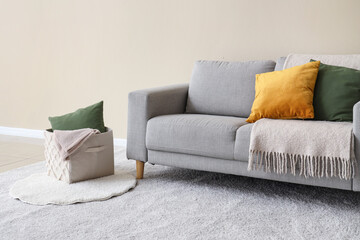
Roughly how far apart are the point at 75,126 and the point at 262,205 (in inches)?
51.0

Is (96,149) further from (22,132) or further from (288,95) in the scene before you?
(22,132)

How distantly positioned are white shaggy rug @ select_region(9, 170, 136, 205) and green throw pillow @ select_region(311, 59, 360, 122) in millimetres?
1223

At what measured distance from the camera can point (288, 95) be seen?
8.48ft

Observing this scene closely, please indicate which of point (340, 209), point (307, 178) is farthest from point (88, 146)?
point (340, 209)

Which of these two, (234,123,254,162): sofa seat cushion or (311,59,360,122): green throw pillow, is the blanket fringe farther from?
(311,59,360,122): green throw pillow

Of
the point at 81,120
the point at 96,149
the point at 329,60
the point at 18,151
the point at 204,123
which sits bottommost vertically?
the point at 18,151

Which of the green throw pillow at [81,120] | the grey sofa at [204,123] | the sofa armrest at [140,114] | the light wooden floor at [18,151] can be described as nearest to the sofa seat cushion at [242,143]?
the grey sofa at [204,123]

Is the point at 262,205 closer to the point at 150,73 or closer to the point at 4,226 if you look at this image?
the point at 4,226

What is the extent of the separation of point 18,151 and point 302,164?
2489 millimetres

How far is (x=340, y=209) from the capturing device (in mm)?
2332

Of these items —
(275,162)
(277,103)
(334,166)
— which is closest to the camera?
(334,166)

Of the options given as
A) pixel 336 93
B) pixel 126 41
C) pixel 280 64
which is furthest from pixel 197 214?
pixel 126 41

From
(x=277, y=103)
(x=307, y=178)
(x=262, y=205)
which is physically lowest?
(x=262, y=205)

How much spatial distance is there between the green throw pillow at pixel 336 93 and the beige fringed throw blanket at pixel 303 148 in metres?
0.14
